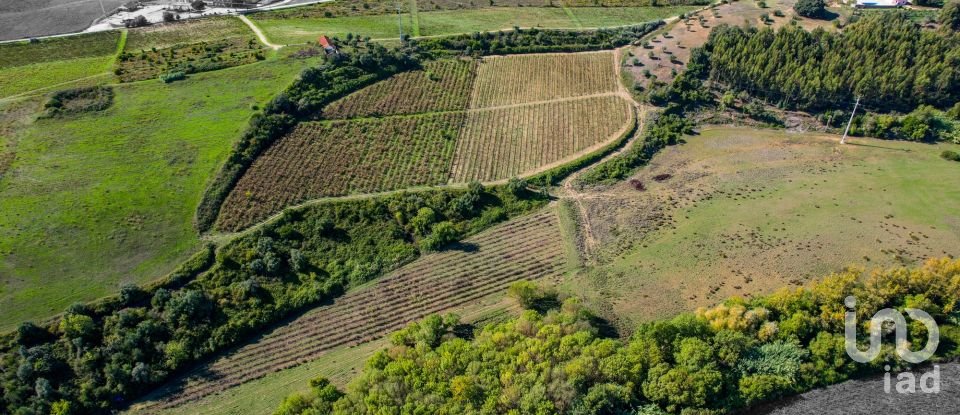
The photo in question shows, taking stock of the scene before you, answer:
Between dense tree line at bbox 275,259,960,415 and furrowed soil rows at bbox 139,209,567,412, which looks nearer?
dense tree line at bbox 275,259,960,415

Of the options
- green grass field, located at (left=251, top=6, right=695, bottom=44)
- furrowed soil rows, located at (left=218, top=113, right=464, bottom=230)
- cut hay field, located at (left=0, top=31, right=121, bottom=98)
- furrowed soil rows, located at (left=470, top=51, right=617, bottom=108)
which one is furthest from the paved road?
furrowed soil rows, located at (left=470, top=51, right=617, bottom=108)

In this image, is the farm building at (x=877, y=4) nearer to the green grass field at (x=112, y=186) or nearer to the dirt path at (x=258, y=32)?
the green grass field at (x=112, y=186)

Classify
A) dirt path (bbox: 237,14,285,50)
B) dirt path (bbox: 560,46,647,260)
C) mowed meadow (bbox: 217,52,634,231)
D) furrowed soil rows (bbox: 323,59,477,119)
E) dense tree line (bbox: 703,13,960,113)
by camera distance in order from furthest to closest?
dirt path (bbox: 237,14,285,50), furrowed soil rows (bbox: 323,59,477,119), dense tree line (bbox: 703,13,960,113), mowed meadow (bbox: 217,52,634,231), dirt path (bbox: 560,46,647,260)

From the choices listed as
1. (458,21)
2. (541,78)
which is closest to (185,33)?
(458,21)

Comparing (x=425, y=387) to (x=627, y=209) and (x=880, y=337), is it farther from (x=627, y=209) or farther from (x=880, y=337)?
(x=880, y=337)

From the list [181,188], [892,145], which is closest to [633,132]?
[892,145]

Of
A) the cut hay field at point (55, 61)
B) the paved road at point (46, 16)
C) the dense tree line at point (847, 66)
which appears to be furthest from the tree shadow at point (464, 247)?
the paved road at point (46, 16)

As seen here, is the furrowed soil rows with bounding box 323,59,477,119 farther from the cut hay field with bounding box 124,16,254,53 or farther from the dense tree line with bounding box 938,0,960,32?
the dense tree line with bounding box 938,0,960,32
